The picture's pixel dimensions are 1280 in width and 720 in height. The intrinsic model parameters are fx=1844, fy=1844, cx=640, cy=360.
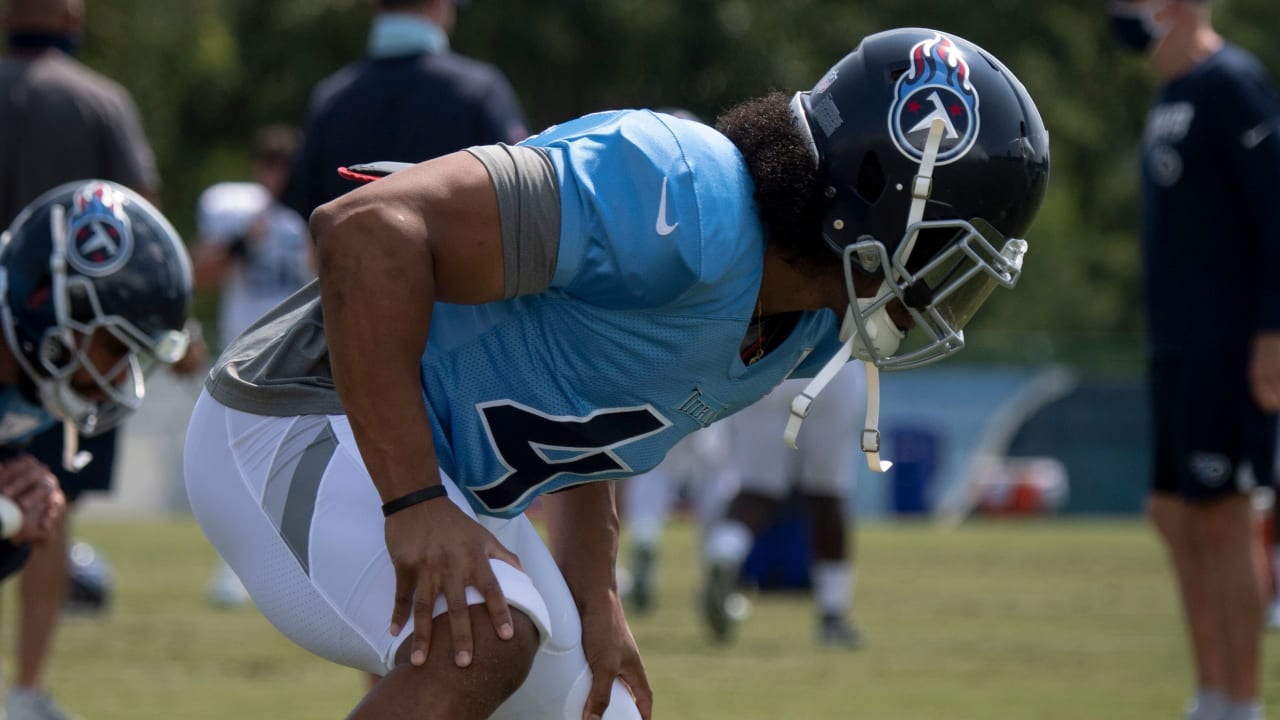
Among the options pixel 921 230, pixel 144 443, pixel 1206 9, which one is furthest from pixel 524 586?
pixel 144 443

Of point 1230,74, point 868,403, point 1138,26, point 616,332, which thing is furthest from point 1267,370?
point 616,332

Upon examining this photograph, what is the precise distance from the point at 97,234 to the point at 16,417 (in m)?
0.47

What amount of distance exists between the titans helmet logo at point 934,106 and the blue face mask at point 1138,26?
378cm

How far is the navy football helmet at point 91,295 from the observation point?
426 cm

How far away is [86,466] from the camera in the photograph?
5.25 meters

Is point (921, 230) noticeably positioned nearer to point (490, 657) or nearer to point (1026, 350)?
point (490, 657)

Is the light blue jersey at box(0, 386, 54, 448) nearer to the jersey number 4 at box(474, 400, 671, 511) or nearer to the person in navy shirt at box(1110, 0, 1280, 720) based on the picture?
the jersey number 4 at box(474, 400, 671, 511)

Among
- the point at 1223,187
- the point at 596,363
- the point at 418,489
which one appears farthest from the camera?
the point at 1223,187

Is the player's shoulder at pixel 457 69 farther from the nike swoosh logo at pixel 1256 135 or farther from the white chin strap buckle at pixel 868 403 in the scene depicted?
the white chin strap buckle at pixel 868 403

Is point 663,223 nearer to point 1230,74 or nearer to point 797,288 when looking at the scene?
point 797,288

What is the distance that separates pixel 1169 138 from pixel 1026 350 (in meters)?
14.6

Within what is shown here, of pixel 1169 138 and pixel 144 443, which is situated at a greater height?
pixel 1169 138

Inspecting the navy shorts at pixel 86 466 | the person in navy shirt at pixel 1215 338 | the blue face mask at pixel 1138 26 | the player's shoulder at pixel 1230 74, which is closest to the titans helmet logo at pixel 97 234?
the navy shorts at pixel 86 466

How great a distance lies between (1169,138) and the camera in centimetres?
617
